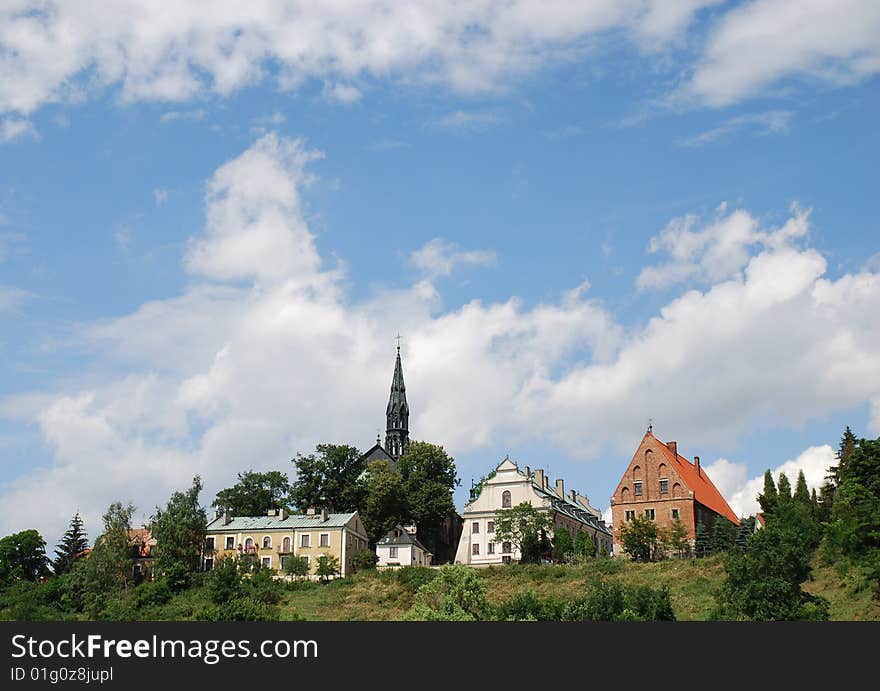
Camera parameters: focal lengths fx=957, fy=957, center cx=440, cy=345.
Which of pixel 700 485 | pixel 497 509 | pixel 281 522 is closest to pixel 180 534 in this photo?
pixel 281 522

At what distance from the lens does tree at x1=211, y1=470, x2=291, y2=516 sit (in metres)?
88.9

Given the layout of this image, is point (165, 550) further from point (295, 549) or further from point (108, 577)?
point (295, 549)

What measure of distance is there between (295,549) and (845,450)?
4476cm

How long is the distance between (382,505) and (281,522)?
8722 mm

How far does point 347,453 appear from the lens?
86375 millimetres

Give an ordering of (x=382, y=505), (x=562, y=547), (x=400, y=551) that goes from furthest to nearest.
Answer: (x=382, y=505) → (x=400, y=551) → (x=562, y=547)

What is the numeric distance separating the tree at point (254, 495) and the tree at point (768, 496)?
41.6 m

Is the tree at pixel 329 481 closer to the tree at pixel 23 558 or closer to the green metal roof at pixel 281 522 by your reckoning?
the green metal roof at pixel 281 522

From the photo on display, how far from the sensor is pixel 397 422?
108 meters

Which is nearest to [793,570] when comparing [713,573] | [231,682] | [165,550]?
[713,573]

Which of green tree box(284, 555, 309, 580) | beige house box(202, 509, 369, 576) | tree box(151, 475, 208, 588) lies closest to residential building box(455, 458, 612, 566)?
→ beige house box(202, 509, 369, 576)

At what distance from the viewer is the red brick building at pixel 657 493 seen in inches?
3073

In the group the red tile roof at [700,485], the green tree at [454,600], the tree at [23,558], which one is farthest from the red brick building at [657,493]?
Answer: the tree at [23,558]

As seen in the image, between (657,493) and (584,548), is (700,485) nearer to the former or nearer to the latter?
(657,493)
